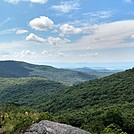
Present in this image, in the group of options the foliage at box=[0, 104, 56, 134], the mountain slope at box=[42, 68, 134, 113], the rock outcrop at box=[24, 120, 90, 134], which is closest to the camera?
the foliage at box=[0, 104, 56, 134]

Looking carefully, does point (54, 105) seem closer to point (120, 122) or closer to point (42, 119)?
point (120, 122)

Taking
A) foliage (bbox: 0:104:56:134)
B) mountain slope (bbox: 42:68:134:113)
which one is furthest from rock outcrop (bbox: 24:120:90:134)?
mountain slope (bbox: 42:68:134:113)

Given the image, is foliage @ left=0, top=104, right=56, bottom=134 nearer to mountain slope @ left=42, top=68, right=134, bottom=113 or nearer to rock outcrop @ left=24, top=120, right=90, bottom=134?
rock outcrop @ left=24, top=120, right=90, bottom=134

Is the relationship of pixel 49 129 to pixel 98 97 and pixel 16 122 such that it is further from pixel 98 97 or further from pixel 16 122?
pixel 98 97

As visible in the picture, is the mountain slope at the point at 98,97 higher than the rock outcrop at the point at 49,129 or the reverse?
the reverse

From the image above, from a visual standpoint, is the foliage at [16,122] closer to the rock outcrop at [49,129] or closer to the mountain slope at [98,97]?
the rock outcrop at [49,129]

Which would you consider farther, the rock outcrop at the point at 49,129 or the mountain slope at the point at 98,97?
the mountain slope at the point at 98,97

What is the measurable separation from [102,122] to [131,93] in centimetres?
11349

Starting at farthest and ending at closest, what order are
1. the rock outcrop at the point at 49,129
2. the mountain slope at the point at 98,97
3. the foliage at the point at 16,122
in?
the mountain slope at the point at 98,97 < the rock outcrop at the point at 49,129 < the foliage at the point at 16,122

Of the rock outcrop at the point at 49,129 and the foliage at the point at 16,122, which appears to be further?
the rock outcrop at the point at 49,129

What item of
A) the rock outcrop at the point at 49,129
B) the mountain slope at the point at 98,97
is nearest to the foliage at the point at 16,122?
the rock outcrop at the point at 49,129

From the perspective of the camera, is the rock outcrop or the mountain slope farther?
the mountain slope

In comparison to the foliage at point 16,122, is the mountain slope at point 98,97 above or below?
below

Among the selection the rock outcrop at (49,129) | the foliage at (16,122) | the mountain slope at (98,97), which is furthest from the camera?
the mountain slope at (98,97)
